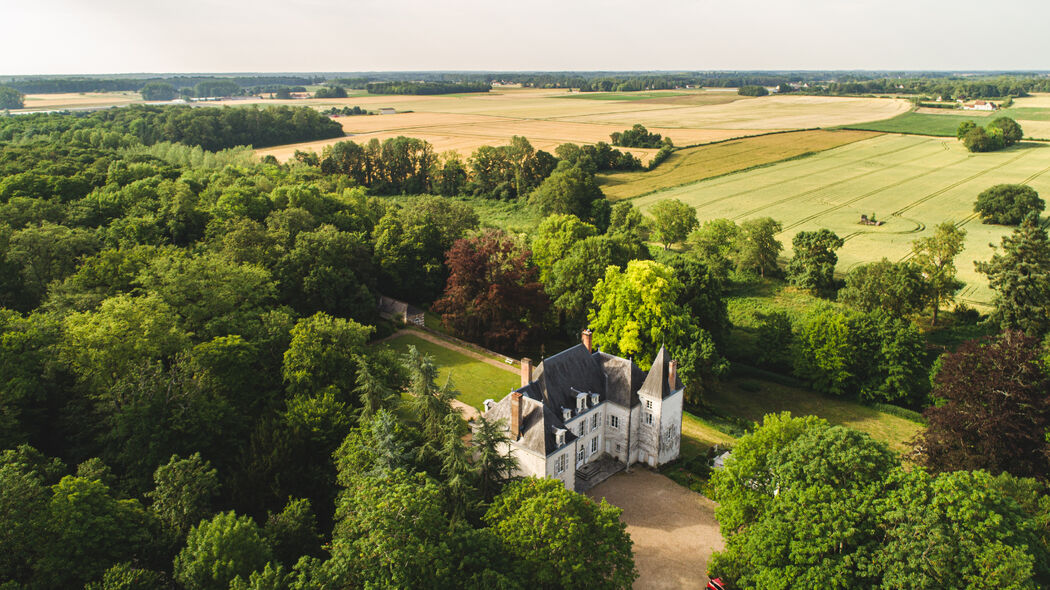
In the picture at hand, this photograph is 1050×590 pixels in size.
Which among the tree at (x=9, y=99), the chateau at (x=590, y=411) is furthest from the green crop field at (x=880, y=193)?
the tree at (x=9, y=99)

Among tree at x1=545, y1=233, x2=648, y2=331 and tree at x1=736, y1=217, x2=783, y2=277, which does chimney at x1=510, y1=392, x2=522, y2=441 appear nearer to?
tree at x1=545, y1=233, x2=648, y2=331

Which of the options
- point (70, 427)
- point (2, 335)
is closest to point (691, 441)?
point (70, 427)

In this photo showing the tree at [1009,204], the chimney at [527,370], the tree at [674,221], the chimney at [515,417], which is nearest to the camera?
the chimney at [515,417]

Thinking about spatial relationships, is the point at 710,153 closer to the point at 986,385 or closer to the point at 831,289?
the point at 831,289

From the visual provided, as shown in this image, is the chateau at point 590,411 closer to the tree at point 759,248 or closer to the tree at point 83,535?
the tree at point 83,535

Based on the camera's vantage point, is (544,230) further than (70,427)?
Yes

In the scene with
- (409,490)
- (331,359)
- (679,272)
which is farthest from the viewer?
(679,272)

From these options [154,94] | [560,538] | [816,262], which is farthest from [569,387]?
[154,94]
